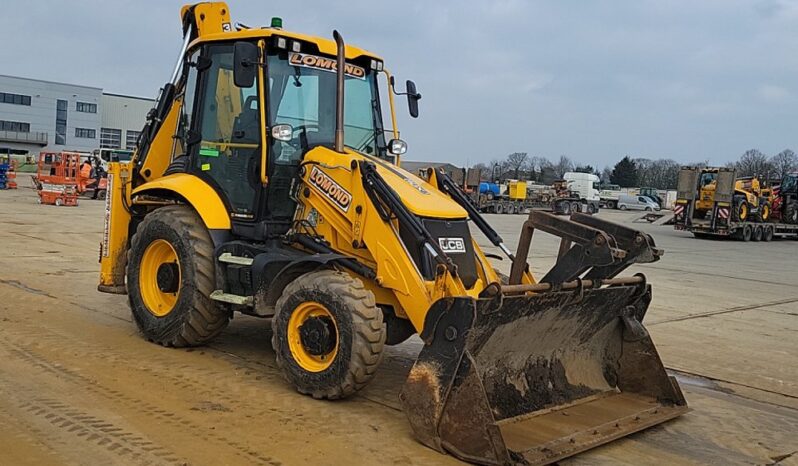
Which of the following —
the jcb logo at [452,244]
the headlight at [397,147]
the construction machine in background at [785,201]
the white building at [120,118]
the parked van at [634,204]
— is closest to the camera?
the jcb logo at [452,244]

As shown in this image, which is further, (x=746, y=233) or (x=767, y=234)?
(x=767, y=234)

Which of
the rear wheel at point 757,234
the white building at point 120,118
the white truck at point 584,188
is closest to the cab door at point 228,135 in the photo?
the rear wheel at point 757,234

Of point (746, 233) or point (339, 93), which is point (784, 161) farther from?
point (339, 93)

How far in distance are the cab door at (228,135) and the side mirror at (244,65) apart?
10.7 inches

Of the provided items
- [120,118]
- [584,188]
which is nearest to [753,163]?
[584,188]

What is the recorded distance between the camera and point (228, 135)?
688 centimetres

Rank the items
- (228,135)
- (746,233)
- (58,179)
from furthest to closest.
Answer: (746,233), (58,179), (228,135)

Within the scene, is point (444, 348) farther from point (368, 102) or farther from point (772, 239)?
point (772, 239)

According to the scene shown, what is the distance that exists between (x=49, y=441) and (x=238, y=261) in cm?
219

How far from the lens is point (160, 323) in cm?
684

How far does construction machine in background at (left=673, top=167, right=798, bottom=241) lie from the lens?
1147 inches

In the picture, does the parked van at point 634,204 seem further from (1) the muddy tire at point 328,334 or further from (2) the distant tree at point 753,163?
(1) the muddy tire at point 328,334

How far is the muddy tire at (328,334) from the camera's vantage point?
5223 millimetres

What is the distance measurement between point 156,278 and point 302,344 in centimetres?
215
